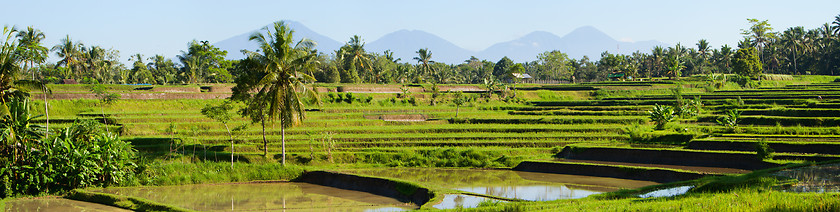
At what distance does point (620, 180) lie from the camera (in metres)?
21.3

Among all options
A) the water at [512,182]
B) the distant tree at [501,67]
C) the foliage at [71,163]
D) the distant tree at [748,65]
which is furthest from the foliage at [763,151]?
the distant tree at [501,67]

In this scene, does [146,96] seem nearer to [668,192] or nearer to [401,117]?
[401,117]

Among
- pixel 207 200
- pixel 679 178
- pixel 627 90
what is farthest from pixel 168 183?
pixel 627 90

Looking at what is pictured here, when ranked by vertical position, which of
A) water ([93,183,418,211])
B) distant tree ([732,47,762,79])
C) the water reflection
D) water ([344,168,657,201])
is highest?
distant tree ([732,47,762,79])

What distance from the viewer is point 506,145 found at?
2822 cm

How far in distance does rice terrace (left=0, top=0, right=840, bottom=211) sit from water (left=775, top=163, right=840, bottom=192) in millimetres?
58

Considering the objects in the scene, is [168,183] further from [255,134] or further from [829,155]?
[829,155]

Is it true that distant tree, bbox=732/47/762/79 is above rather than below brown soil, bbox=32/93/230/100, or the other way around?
above

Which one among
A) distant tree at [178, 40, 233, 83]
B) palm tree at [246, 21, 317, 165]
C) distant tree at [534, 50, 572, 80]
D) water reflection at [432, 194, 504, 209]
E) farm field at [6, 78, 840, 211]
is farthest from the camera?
distant tree at [534, 50, 572, 80]

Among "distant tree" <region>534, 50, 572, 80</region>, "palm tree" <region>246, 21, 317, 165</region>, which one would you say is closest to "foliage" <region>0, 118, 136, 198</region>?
"palm tree" <region>246, 21, 317, 165</region>

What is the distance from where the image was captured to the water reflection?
1589 centimetres

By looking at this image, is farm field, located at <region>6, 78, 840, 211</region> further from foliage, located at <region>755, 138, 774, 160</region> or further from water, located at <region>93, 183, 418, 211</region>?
water, located at <region>93, 183, 418, 211</region>

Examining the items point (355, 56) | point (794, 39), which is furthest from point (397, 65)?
point (794, 39)

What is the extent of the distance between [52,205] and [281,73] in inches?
362
